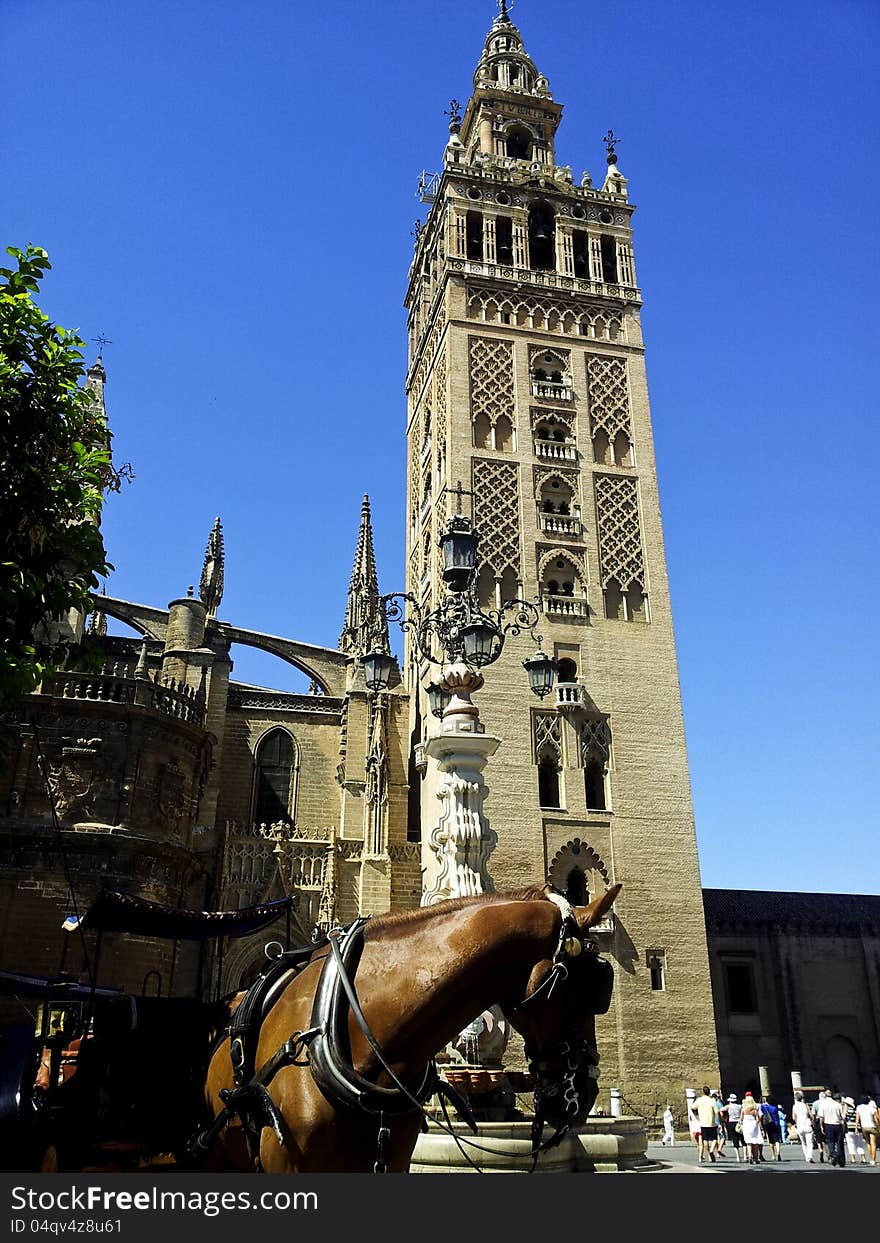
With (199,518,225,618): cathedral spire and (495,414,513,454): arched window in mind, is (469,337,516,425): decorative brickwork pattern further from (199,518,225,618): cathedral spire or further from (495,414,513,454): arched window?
(199,518,225,618): cathedral spire

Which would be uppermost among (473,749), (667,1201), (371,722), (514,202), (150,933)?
(514,202)

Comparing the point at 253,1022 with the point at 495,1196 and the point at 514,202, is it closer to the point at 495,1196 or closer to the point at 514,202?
the point at 495,1196

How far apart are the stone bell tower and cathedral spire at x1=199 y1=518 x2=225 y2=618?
6.68m

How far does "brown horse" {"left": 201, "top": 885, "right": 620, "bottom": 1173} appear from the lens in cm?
418

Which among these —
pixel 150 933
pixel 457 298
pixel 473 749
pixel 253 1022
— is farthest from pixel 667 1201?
pixel 457 298

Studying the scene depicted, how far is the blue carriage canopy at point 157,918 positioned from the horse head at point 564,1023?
2.34m

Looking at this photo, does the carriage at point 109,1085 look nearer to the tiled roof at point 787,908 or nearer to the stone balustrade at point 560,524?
the stone balustrade at point 560,524

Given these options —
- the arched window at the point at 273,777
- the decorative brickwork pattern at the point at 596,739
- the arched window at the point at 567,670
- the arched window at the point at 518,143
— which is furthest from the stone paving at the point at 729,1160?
the arched window at the point at 518,143

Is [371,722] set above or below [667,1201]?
above

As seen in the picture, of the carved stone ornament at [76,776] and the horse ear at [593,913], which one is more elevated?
the carved stone ornament at [76,776]

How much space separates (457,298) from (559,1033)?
31.4 m

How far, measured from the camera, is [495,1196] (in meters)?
3.20

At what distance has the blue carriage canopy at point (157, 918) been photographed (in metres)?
6.05

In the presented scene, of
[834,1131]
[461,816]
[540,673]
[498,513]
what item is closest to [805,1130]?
[834,1131]
